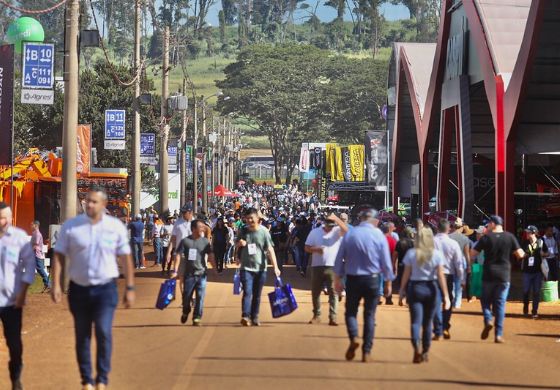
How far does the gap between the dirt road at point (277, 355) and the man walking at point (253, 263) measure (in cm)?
41

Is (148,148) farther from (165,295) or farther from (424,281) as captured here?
(424,281)

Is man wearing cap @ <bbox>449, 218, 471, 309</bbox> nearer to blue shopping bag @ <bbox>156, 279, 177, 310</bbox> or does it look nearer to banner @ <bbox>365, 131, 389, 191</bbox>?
blue shopping bag @ <bbox>156, 279, 177, 310</bbox>

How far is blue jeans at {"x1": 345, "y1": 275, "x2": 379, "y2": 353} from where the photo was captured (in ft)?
43.8

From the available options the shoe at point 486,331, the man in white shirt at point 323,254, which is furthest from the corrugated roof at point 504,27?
the shoe at point 486,331

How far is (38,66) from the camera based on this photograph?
2859cm

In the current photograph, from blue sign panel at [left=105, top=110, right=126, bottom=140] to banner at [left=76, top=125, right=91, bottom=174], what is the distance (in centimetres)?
242

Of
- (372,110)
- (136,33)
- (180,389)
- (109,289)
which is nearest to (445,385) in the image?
(180,389)

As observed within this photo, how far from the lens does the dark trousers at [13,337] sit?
35.0 feet

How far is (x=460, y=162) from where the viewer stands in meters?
37.4

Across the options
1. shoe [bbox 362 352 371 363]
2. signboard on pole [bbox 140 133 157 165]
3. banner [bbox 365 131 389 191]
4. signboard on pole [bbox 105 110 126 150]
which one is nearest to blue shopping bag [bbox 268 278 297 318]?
shoe [bbox 362 352 371 363]

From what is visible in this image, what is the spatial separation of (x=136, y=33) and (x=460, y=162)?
12.2m

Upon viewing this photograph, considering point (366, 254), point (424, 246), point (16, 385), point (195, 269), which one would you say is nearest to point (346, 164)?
point (195, 269)

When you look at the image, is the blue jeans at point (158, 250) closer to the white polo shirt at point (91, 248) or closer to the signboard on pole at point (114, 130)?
the signboard on pole at point (114, 130)

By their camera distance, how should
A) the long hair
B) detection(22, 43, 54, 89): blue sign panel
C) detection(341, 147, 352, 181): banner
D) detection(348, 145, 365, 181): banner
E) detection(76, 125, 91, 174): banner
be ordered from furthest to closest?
detection(341, 147, 352, 181): banner, detection(348, 145, 365, 181): banner, detection(76, 125, 91, 174): banner, detection(22, 43, 54, 89): blue sign panel, the long hair
